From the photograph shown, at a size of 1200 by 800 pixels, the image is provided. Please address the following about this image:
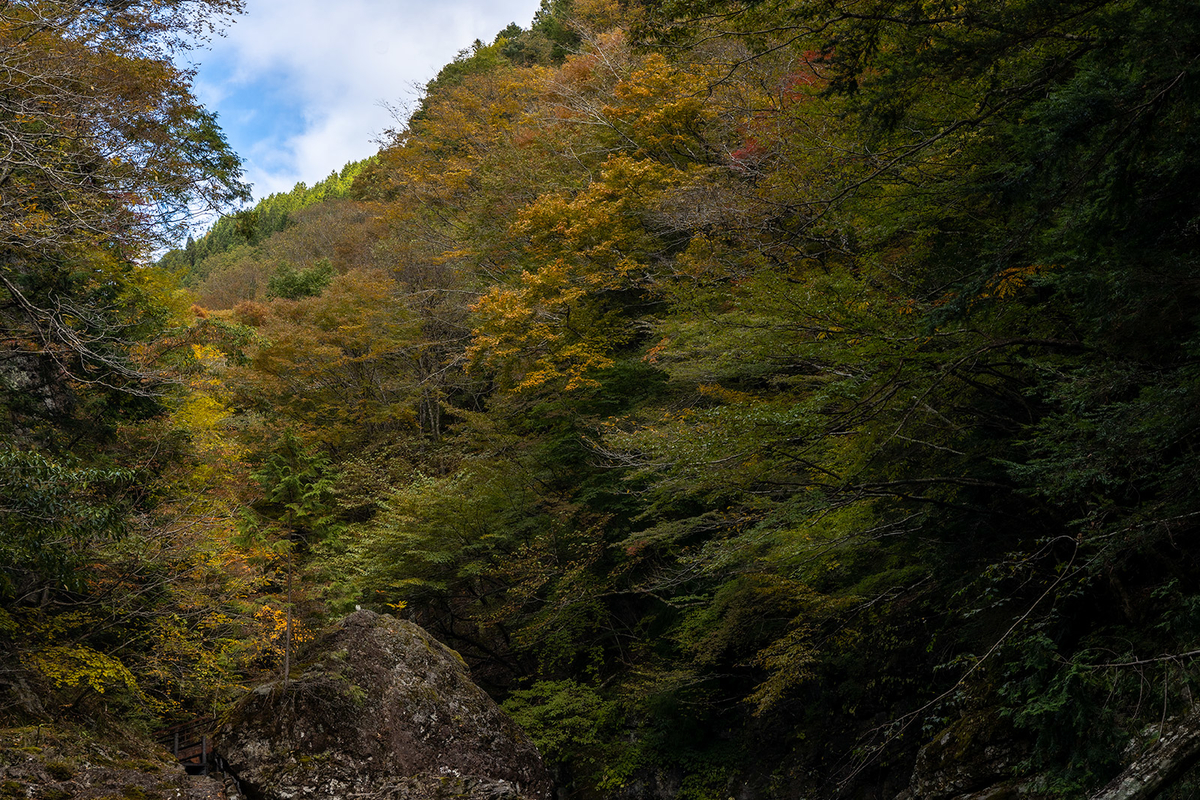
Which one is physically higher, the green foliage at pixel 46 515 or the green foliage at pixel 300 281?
the green foliage at pixel 300 281

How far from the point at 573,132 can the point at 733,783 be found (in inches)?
540

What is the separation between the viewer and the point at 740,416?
6609 mm

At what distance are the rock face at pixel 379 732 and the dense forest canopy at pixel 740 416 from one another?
5.29 ft

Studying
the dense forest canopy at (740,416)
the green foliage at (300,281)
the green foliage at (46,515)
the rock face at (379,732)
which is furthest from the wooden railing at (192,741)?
the green foliage at (300,281)

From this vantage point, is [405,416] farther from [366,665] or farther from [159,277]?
[366,665]

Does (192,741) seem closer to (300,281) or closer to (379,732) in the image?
(379,732)

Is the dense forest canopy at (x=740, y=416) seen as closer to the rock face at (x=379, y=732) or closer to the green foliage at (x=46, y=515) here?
the green foliage at (x=46, y=515)

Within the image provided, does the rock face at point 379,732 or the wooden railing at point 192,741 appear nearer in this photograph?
the rock face at point 379,732

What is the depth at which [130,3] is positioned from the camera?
7.32 metres

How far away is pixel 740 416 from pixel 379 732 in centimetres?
558

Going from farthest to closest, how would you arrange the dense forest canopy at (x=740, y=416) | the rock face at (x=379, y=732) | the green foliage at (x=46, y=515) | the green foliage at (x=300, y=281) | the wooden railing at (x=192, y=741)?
the green foliage at (x=300, y=281) < the wooden railing at (x=192, y=741) < the rock face at (x=379, y=732) < the green foliage at (x=46, y=515) < the dense forest canopy at (x=740, y=416)

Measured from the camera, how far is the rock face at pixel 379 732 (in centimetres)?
769

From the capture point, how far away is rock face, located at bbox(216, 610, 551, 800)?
769cm

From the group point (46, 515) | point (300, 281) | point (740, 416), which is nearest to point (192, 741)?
point (46, 515)
